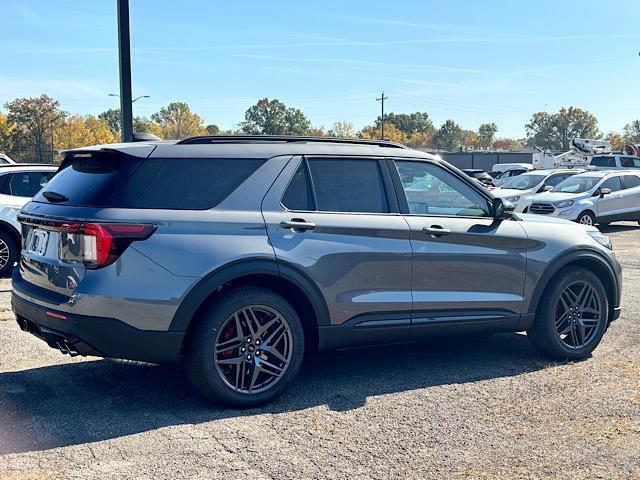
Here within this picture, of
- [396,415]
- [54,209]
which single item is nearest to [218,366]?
[396,415]

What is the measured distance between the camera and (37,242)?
4.84m

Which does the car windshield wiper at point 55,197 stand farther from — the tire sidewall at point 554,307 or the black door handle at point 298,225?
the tire sidewall at point 554,307

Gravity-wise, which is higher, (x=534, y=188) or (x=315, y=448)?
(x=534, y=188)

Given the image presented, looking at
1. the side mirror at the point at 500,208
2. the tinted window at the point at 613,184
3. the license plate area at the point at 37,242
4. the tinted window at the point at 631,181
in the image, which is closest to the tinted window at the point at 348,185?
the side mirror at the point at 500,208

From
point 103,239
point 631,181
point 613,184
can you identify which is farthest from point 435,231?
point 631,181

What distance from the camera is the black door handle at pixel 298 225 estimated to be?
4840 millimetres

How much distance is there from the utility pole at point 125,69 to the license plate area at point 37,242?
5006mm

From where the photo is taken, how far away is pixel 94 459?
3.89 meters

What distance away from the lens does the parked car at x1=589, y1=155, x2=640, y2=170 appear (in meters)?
29.1

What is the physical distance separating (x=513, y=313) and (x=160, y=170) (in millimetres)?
3046

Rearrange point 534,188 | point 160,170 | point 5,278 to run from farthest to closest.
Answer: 1. point 534,188
2. point 5,278
3. point 160,170

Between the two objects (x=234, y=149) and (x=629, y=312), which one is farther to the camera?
(x=629, y=312)

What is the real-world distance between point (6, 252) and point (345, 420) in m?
7.50

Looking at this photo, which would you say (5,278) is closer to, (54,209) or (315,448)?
(54,209)
